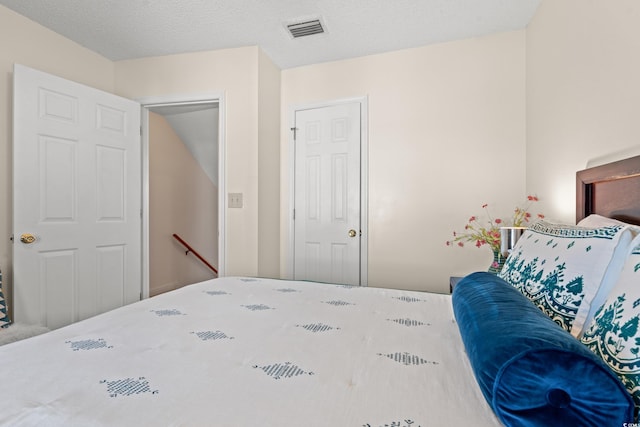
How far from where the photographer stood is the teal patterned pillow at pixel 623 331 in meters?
0.58

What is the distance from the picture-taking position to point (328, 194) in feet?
10.2

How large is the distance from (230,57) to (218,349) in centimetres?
262

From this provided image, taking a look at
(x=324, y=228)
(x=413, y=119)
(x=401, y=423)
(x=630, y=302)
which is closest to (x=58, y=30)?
(x=324, y=228)

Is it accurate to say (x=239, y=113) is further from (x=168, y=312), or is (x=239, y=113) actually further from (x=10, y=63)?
(x=168, y=312)

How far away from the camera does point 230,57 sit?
288 centimetres

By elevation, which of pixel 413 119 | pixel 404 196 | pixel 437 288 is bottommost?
pixel 437 288

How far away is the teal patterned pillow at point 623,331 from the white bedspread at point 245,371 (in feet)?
0.78

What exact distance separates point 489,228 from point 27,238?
338cm

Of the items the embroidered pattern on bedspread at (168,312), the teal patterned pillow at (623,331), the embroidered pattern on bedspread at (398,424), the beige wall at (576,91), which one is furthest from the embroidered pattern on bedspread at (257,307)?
the beige wall at (576,91)

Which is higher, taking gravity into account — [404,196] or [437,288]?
[404,196]

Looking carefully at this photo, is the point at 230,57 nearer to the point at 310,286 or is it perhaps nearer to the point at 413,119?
the point at 413,119

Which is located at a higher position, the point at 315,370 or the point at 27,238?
the point at 27,238

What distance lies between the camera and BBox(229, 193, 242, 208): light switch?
9.43 ft

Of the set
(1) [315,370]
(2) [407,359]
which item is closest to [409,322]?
(2) [407,359]
